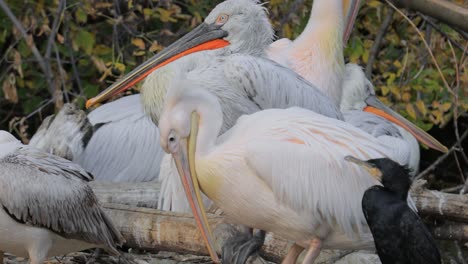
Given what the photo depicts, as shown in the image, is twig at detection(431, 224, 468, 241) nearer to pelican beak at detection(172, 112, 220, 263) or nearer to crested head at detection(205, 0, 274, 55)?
crested head at detection(205, 0, 274, 55)

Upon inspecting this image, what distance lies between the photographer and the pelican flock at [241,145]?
4.11 meters

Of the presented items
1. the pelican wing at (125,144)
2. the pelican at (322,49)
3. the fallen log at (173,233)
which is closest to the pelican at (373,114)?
the pelican at (322,49)

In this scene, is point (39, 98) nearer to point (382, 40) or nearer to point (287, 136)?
point (382, 40)

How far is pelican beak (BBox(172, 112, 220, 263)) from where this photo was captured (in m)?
4.25

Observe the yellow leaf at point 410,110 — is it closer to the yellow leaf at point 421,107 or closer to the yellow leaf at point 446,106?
the yellow leaf at point 421,107

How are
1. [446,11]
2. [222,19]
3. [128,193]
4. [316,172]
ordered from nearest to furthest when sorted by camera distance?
[446,11], [316,172], [222,19], [128,193]

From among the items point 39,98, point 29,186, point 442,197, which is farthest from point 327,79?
point 39,98

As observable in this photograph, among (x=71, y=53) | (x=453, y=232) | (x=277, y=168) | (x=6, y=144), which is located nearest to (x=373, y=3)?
(x=71, y=53)

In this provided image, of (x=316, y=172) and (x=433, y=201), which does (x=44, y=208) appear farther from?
(x=433, y=201)

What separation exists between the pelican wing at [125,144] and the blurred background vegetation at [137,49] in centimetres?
27

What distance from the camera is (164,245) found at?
4855 millimetres

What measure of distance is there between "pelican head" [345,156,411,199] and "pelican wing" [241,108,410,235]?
167mm

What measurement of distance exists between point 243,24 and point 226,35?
0.11m

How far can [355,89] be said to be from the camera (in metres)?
7.49
